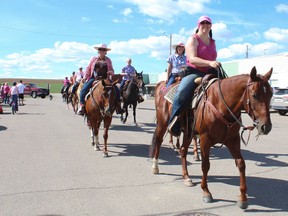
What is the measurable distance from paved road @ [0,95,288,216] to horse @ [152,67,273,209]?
524mm

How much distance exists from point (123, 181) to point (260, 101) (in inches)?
122

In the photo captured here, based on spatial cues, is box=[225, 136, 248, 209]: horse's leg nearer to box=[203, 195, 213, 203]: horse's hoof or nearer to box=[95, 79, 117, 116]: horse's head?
box=[203, 195, 213, 203]: horse's hoof

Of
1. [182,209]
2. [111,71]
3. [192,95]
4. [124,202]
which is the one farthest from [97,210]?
[111,71]

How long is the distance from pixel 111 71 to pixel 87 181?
174 inches

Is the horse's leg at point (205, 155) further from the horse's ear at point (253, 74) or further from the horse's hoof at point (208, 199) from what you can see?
the horse's ear at point (253, 74)

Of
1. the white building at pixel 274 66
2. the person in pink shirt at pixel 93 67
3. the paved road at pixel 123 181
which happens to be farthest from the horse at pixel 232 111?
the white building at pixel 274 66

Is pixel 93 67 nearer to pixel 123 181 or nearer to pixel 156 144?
pixel 156 144

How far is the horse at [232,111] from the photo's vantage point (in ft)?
13.9

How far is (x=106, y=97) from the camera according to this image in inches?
340

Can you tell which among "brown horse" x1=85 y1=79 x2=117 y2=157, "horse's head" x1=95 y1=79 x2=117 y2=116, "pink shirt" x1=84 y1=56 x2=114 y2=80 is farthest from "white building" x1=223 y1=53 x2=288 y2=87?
"horse's head" x1=95 y1=79 x2=117 y2=116

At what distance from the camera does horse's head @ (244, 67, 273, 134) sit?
4.19 m

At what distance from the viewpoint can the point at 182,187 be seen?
594 cm

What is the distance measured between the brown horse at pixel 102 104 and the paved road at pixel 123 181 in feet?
2.24

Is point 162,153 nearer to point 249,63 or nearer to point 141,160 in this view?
point 141,160
